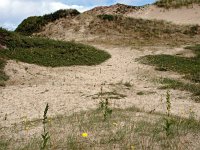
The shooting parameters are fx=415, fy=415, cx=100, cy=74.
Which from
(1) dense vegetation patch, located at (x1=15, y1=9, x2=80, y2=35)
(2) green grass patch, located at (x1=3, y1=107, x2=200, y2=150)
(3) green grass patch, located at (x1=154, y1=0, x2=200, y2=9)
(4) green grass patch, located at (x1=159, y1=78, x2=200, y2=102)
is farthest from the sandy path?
(3) green grass patch, located at (x1=154, y1=0, x2=200, y2=9)

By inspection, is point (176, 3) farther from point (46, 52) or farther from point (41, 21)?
point (46, 52)

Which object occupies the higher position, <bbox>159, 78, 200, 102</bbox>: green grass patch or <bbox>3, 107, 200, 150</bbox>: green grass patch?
<bbox>3, 107, 200, 150</bbox>: green grass patch

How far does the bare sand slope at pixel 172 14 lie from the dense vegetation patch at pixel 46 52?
12.4m

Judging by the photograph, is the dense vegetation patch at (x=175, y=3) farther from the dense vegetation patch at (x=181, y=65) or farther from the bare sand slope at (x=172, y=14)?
the dense vegetation patch at (x=181, y=65)

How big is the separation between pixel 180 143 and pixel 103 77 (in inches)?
476

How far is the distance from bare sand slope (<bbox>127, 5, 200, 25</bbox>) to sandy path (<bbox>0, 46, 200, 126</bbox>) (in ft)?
42.2

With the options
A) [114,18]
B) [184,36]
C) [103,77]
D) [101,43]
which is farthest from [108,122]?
[114,18]

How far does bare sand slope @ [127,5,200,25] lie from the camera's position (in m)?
35.7

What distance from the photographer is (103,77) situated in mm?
19547

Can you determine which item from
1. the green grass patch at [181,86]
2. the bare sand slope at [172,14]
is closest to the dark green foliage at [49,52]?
the green grass patch at [181,86]

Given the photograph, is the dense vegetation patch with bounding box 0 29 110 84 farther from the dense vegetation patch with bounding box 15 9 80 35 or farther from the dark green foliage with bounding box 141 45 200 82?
the dense vegetation patch with bounding box 15 9 80 35

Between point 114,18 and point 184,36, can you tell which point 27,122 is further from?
point 114,18

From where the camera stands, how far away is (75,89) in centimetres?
1630

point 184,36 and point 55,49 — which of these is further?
point 184,36
